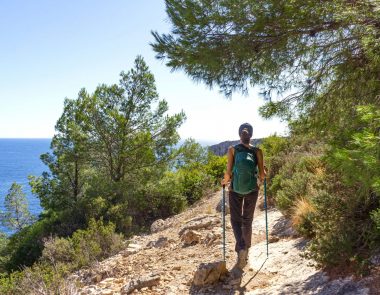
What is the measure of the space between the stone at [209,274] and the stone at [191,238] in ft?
7.10

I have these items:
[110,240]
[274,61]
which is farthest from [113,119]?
[274,61]

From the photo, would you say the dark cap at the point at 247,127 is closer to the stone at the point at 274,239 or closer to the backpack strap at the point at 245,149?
the backpack strap at the point at 245,149

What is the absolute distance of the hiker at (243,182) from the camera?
475 cm

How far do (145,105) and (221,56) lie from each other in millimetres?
10581

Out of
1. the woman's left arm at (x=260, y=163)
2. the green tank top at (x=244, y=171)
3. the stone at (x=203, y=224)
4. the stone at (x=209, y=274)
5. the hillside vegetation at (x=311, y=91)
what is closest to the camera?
the hillside vegetation at (x=311, y=91)

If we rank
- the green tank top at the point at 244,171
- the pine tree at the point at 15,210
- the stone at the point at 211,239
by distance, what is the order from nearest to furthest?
the green tank top at the point at 244,171, the stone at the point at 211,239, the pine tree at the point at 15,210

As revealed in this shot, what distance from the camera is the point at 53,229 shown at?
13656mm

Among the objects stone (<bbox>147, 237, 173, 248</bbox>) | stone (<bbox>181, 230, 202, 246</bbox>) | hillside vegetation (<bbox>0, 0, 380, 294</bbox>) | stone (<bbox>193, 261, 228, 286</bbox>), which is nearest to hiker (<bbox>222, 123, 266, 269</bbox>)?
stone (<bbox>193, 261, 228, 286</bbox>)

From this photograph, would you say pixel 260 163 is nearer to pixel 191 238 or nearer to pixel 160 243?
pixel 191 238

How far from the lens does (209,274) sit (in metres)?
4.60

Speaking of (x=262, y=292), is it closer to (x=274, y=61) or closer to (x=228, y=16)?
(x=274, y=61)

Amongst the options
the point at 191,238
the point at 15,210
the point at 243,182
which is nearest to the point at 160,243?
the point at 191,238

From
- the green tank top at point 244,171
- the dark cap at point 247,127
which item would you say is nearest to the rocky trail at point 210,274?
the green tank top at point 244,171

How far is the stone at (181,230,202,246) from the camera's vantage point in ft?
22.5
